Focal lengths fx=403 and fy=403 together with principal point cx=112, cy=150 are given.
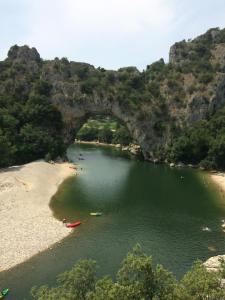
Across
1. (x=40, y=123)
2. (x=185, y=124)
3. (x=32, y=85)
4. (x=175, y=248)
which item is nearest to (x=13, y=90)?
(x=32, y=85)

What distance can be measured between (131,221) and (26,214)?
54.2 ft

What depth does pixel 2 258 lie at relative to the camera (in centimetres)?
4725

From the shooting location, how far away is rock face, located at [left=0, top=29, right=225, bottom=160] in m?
126

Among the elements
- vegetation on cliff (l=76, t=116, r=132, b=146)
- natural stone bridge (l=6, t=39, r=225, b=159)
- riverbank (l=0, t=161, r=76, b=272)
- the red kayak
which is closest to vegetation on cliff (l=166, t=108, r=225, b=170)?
natural stone bridge (l=6, t=39, r=225, b=159)

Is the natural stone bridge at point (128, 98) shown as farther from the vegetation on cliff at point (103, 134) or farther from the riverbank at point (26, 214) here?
the vegetation on cliff at point (103, 134)

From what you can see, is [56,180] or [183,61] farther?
[183,61]

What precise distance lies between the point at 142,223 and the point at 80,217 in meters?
10.1

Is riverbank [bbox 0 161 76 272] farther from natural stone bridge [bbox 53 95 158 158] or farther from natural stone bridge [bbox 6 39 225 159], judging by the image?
natural stone bridge [bbox 6 39 225 159]

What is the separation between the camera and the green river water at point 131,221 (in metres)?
46.9

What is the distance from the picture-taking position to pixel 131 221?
63438mm

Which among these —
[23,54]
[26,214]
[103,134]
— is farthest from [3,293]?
[103,134]

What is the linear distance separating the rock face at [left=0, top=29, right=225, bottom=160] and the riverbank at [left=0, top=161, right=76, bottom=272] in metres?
35.7

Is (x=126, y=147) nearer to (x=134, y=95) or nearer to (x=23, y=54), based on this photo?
(x=134, y=95)

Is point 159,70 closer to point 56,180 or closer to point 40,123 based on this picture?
point 40,123
